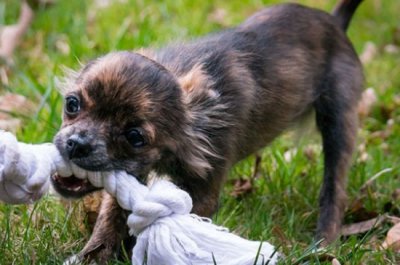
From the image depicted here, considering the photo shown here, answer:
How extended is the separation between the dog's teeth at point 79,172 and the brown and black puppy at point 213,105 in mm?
55

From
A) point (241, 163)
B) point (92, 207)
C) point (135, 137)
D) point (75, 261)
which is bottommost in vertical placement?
point (241, 163)

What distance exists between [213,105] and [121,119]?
2.04 ft

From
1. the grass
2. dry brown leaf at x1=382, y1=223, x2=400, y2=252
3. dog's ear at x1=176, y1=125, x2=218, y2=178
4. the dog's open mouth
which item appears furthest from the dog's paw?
dry brown leaf at x1=382, y1=223, x2=400, y2=252

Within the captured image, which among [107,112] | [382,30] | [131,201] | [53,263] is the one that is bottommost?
[382,30]

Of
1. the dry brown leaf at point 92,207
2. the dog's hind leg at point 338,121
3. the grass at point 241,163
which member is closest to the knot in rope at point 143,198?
the grass at point 241,163

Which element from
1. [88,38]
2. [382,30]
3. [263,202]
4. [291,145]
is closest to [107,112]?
[263,202]

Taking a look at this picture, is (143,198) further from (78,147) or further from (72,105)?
(72,105)

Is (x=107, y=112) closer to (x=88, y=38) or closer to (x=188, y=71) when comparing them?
(x=188, y=71)

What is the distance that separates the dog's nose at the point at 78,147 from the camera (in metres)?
3.41

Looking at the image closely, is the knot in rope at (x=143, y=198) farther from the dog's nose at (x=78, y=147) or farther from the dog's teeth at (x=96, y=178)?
the dog's nose at (x=78, y=147)

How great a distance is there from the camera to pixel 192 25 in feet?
22.9

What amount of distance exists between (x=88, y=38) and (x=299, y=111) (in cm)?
244

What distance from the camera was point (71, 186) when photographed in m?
3.63

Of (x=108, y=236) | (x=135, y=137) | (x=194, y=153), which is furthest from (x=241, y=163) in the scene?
(x=135, y=137)
